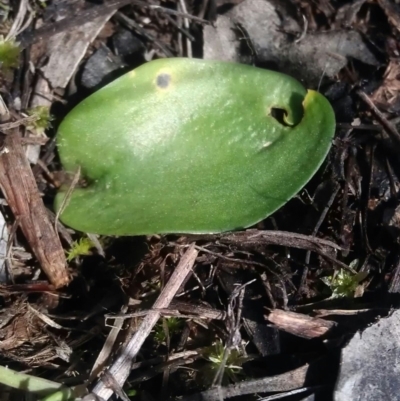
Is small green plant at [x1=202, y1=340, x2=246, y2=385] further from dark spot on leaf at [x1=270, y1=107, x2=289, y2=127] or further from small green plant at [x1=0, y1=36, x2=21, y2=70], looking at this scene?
small green plant at [x1=0, y1=36, x2=21, y2=70]

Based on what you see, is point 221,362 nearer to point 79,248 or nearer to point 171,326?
point 171,326

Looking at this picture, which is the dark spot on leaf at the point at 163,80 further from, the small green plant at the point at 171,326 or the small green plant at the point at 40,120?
the small green plant at the point at 171,326

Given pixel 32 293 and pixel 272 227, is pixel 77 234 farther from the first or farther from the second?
pixel 272 227

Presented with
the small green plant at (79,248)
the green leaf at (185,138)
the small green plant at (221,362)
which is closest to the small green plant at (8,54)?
the green leaf at (185,138)

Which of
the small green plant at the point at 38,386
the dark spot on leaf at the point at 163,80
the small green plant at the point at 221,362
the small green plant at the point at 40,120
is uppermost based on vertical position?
the dark spot on leaf at the point at 163,80

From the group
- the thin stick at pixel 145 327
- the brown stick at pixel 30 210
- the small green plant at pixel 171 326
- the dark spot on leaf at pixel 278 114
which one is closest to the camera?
the thin stick at pixel 145 327

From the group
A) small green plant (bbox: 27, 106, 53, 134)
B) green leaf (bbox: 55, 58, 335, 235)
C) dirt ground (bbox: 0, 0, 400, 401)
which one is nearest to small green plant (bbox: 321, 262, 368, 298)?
dirt ground (bbox: 0, 0, 400, 401)
